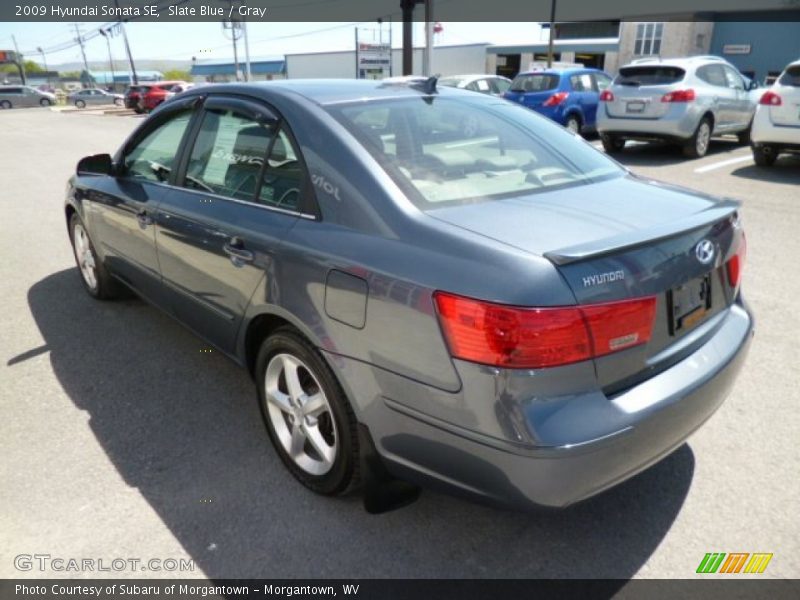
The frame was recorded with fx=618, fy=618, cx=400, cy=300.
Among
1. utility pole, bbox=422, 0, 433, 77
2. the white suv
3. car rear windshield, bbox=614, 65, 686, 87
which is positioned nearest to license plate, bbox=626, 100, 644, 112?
car rear windshield, bbox=614, 65, 686, 87

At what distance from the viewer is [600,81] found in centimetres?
1512

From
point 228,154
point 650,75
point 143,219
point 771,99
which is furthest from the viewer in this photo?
point 650,75

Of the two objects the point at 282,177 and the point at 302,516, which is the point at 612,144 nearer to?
the point at 282,177

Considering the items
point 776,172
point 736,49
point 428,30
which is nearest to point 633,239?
point 776,172

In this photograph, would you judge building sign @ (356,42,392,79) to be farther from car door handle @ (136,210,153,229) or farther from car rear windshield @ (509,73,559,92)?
car door handle @ (136,210,153,229)

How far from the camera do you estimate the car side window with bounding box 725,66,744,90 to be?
36.9 feet

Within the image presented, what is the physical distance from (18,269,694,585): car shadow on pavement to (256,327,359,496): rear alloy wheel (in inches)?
5.3

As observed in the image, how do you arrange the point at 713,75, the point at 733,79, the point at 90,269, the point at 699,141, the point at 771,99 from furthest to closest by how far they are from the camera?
the point at 733,79
the point at 713,75
the point at 699,141
the point at 771,99
the point at 90,269

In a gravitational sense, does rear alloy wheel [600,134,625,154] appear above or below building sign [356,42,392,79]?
below

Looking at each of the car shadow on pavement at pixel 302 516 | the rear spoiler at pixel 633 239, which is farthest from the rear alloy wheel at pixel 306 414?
the rear spoiler at pixel 633 239

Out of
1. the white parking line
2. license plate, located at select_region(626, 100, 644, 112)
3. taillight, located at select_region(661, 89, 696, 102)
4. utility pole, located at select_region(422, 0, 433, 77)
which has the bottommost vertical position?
the white parking line

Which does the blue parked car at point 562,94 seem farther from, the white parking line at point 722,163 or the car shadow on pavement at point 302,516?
the car shadow on pavement at point 302,516

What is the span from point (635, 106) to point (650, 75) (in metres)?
0.63

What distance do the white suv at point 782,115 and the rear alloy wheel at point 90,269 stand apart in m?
8.96
